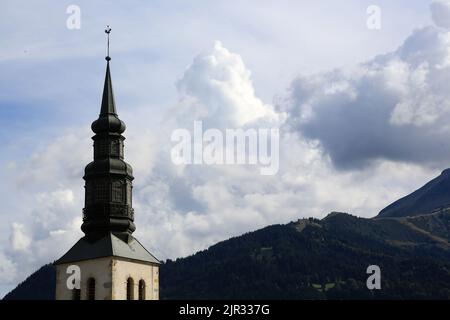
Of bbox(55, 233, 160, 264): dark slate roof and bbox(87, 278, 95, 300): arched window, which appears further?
bbox(87, 278, 95, 300): arched window

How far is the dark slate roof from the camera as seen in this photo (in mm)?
70562

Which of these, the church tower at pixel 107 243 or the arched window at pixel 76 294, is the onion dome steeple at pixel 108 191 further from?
the arched window at pixel 76 294

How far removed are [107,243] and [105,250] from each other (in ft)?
2.48

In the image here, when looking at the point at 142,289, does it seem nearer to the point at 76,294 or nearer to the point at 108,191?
the point at 76,294

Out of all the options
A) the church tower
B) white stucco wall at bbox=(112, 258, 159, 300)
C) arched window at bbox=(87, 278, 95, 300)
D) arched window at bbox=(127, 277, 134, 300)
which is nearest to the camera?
white stucco wall at bbox=(112, 258, 159, 300)

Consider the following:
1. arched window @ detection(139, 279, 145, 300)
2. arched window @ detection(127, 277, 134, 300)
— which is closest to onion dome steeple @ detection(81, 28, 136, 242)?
arched window @ detection(127, 277, 134, 300)

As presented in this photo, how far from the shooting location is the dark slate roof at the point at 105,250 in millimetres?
70562

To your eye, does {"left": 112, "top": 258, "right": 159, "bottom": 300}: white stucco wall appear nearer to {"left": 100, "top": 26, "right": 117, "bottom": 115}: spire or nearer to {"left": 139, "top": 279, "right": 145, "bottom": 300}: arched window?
{"left": 139, "top": 279, "right": 145, "bottom": 300}: arched window

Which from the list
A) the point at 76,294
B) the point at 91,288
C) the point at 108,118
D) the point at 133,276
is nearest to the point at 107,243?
the point at 133,276

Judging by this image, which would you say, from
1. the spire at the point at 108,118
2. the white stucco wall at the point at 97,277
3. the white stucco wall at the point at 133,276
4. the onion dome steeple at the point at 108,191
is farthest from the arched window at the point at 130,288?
the spire at the point at 108,118

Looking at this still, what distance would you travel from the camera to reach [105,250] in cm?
7050
